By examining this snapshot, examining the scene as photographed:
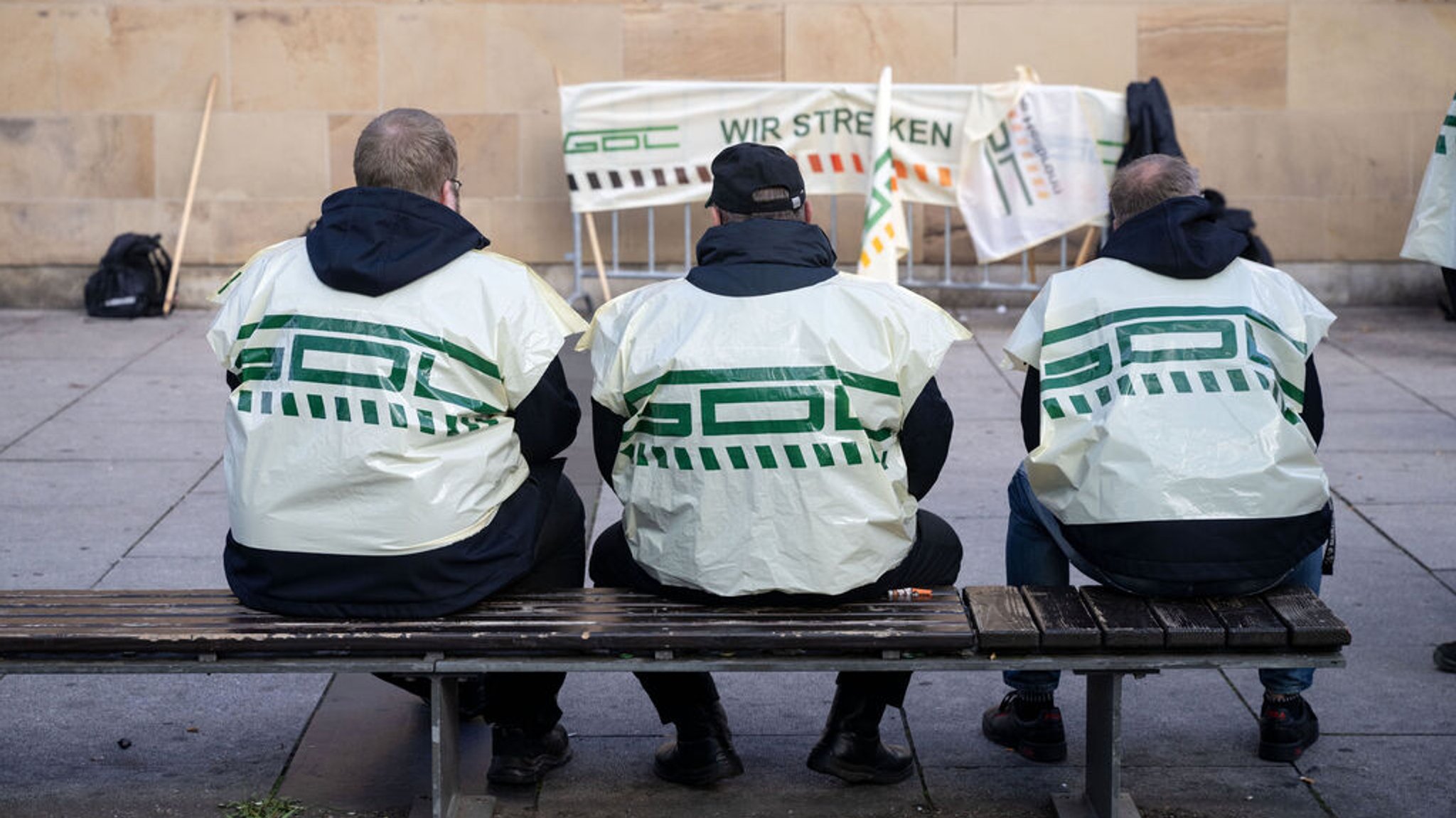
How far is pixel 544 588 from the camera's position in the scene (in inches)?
172

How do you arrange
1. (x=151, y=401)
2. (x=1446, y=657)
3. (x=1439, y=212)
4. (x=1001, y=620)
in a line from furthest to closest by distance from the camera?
(x=151, y=401) → (x=1439, y=212) → (x=1446, y=657) → (x=1001, y=620)

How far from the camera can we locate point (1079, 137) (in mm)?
10414

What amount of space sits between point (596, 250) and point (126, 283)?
288 cm

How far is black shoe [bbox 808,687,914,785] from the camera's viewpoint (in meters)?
4.30

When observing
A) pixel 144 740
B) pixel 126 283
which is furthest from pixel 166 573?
pixel 126 283

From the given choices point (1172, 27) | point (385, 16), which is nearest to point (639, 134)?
point (385, 16)

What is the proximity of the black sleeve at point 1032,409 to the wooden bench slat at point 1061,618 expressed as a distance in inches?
14.0

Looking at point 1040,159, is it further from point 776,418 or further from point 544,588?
point 776,418

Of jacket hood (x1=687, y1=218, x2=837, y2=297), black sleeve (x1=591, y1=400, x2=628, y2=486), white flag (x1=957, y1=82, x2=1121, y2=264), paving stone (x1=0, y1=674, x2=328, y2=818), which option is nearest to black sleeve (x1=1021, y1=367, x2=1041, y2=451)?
jacket hood (x1=687, y1=218, x2=837, y2=297)

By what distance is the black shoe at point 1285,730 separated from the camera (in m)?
4.43

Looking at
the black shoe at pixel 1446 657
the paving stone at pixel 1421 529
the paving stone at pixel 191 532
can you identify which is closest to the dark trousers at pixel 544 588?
the paving stone at pixel 191 532

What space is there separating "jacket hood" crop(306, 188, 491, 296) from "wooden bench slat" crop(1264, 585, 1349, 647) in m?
1.93

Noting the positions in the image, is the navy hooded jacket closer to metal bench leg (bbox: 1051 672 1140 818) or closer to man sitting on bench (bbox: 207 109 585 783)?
man sitting on bench (bbox: 207 109 585 783)

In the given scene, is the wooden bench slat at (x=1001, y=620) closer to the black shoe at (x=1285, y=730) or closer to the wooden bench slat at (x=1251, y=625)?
the wooden bench slat at (x=1251, y=625)
